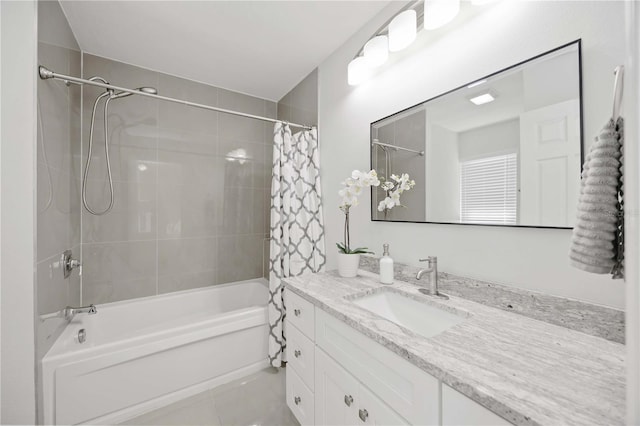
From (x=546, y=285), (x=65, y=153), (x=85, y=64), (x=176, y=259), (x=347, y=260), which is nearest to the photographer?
(x=546, y=285)

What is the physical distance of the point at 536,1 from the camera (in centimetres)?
90

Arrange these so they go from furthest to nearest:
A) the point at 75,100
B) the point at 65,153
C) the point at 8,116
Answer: the point at 75,100
the point at 65,153
the point at 8,116

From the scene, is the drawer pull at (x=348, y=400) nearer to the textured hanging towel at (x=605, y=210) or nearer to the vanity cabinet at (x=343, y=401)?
the vanity cabinet at (x=343, y=401)

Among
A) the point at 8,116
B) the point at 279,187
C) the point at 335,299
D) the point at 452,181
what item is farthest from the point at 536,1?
the point at 8,116

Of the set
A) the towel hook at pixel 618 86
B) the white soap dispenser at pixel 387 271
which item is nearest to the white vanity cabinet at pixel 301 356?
the white soap dispenser at pixel 387 271

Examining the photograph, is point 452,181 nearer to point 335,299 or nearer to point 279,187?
point 335,299

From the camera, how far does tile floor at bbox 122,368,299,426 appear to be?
1.45 m

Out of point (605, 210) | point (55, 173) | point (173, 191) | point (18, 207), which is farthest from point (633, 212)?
point (173, 191)

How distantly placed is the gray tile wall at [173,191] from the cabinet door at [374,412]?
6.41 ft

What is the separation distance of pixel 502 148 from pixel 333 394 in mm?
1207

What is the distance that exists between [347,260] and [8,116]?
1712mm

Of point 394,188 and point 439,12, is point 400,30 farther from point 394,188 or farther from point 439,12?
point 394,188

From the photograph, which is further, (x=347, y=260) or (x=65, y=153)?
(x=65, y=153)

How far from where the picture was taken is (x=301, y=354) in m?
1.27
